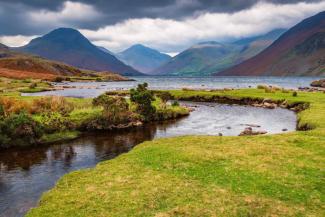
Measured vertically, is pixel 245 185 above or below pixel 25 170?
above

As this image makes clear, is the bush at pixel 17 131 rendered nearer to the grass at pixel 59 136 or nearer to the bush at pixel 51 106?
the grass at pixel 59 136

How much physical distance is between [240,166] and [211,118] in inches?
2162

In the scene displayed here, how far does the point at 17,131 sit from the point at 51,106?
15735mm

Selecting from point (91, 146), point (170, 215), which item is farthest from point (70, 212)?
point (91, 146)

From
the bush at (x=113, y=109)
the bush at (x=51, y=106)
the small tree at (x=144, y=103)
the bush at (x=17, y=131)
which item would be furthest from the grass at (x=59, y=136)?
the small tree at (x=144, y=103)

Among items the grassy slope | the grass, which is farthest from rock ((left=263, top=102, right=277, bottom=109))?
the grassy slope

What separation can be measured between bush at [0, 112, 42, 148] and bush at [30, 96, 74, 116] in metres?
11.3

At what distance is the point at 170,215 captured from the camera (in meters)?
24.1

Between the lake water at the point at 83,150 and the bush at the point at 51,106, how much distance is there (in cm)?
993

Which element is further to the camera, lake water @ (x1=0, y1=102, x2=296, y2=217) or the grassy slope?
lake water @ (x1=0, y1=102, x2=296, y2=217)

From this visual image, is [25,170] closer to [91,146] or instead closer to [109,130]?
[91,146]

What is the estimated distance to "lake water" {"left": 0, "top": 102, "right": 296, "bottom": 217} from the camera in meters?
35.1

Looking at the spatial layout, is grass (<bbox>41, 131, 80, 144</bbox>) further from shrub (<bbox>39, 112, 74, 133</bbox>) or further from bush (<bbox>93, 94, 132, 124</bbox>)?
bush (<bbox>93, 94, 132, 124</bbox>)

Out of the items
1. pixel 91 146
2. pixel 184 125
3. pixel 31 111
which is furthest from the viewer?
pixel 184 125
